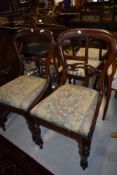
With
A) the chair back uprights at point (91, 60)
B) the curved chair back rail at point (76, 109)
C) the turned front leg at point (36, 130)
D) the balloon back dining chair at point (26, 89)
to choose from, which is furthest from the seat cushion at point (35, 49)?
the turned front leg at point (36, 130)

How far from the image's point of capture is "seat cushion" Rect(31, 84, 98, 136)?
1172 millimetres

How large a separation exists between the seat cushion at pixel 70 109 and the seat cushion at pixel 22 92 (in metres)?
0.14

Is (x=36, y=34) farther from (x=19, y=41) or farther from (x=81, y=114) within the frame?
(x=81, y=114)

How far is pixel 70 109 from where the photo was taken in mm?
1260

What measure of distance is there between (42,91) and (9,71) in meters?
0.60

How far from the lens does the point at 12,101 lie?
58.3 inches

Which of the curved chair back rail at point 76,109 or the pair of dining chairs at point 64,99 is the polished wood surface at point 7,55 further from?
the curved chair back rail at point 76,109

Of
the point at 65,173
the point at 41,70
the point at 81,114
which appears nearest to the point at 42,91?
the point at 81,114

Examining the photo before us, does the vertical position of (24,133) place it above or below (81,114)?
below

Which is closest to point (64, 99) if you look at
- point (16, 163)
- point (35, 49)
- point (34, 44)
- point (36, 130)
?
point (36, 130)

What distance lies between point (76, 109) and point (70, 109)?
Answer: 1.7 inches

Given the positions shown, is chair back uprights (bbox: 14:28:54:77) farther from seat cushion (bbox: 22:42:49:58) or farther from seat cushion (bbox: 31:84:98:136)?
seat cushion (bbox: 31:84:98:136)

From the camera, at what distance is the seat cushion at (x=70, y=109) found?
3.84 ft

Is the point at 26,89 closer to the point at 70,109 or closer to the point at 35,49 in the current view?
the point at 70,109
